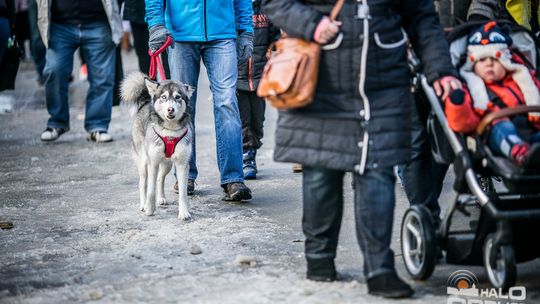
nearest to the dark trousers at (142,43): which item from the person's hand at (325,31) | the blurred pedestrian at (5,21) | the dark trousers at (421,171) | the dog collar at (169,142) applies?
the blurred pedestrian at (5,21)

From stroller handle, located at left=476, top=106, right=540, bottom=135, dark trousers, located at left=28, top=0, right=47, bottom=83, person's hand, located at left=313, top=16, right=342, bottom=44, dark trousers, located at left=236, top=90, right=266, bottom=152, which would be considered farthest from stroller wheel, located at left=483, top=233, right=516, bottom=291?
dark trousers, located at left=28, top=0, right=47, bottom=83

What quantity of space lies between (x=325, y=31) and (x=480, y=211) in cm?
129

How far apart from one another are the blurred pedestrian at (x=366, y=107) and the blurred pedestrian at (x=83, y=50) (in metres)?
6.08

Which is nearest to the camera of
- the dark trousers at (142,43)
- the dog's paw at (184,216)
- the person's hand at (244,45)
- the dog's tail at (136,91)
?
the dog's paw at (184,216)

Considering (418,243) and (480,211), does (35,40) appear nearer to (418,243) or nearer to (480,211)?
(418,243)

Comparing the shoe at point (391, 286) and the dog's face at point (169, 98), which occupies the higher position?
the dog's face at point (169, 98)

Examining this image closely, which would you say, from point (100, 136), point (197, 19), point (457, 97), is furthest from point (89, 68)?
point (457, 97)

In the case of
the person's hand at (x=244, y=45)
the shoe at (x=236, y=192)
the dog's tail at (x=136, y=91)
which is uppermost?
the person's hand at (x=244, y=45)

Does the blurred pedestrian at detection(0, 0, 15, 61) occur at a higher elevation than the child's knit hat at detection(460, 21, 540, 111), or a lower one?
lower

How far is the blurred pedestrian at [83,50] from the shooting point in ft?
37.8

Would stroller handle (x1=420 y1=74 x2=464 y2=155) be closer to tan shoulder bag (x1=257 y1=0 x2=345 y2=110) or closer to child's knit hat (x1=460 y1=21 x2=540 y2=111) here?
child's knit hat (x1=460 y1=21 x2=540 y2=111)

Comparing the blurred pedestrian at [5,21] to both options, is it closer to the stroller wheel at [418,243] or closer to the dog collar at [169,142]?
the dog collar at [169,142]

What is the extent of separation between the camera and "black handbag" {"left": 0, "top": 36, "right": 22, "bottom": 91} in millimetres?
11578

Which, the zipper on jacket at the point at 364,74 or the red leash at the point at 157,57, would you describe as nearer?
the zipper on jacket at the point at 364,74
